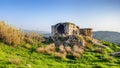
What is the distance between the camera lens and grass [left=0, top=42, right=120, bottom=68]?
26.4 m

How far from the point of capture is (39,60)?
30156 millimetres

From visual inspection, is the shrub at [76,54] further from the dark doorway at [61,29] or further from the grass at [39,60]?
the dark doorway at [61,29]

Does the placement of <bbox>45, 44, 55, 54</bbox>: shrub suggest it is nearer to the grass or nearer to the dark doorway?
the grass

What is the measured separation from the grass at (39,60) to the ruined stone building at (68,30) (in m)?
20.2

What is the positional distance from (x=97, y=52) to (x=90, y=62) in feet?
32.6

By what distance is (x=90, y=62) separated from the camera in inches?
1344

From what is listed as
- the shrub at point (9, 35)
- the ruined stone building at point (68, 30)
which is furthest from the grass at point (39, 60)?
the ruined stone building at point (68, 30)

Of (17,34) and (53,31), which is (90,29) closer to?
(53,31)

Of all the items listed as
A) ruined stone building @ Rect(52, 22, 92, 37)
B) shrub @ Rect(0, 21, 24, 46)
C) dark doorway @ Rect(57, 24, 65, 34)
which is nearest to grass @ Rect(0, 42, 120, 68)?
shrub @ Rect(0, 21, 24, 46)

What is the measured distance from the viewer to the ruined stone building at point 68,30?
58.8m

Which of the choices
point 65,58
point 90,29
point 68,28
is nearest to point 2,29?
point 65,58

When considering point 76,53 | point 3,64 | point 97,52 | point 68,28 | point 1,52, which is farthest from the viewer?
point 68,28

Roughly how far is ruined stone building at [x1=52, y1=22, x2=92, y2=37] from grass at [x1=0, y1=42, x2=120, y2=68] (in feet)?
66.3

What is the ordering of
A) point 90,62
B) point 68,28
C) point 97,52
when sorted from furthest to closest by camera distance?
point 68,28 < point 97,52 < point 90,62
